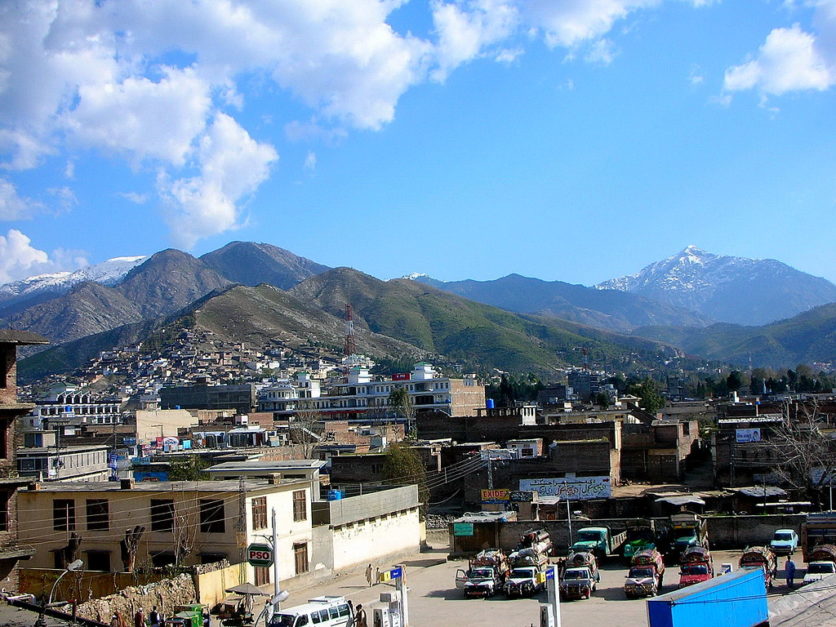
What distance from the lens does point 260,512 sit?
2955 centimetres

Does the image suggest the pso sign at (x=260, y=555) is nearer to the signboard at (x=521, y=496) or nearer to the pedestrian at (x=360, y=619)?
the pedestrian at (x=360, y=619)

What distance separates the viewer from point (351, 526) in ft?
113

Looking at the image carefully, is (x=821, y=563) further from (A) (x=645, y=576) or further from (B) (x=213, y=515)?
(B) (x=213, y=515)

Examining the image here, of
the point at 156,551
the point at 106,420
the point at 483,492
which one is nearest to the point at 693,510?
the point at 483,492

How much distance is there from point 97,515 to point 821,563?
23.4 meters

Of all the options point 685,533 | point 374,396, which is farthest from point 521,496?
point 374,396

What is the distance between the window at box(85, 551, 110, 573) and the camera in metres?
29.8

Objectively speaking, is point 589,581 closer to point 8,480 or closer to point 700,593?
point 700,593

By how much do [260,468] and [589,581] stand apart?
16255mm

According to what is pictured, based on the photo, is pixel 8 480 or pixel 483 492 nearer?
pixel 8 480

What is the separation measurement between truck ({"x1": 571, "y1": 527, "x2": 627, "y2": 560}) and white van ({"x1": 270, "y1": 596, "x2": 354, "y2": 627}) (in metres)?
12.0

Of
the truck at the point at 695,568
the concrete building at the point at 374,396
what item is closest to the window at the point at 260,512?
the truck at the point at 695,568

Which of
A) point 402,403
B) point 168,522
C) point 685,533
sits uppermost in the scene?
point 402,403

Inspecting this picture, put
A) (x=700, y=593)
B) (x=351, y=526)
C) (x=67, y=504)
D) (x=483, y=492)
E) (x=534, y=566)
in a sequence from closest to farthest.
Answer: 1. (x=700, y=593)
2. (x=534, y=566)
3. (x=67, y=504)
4. (x=351, y=526)
5. (x=483, y=492)
